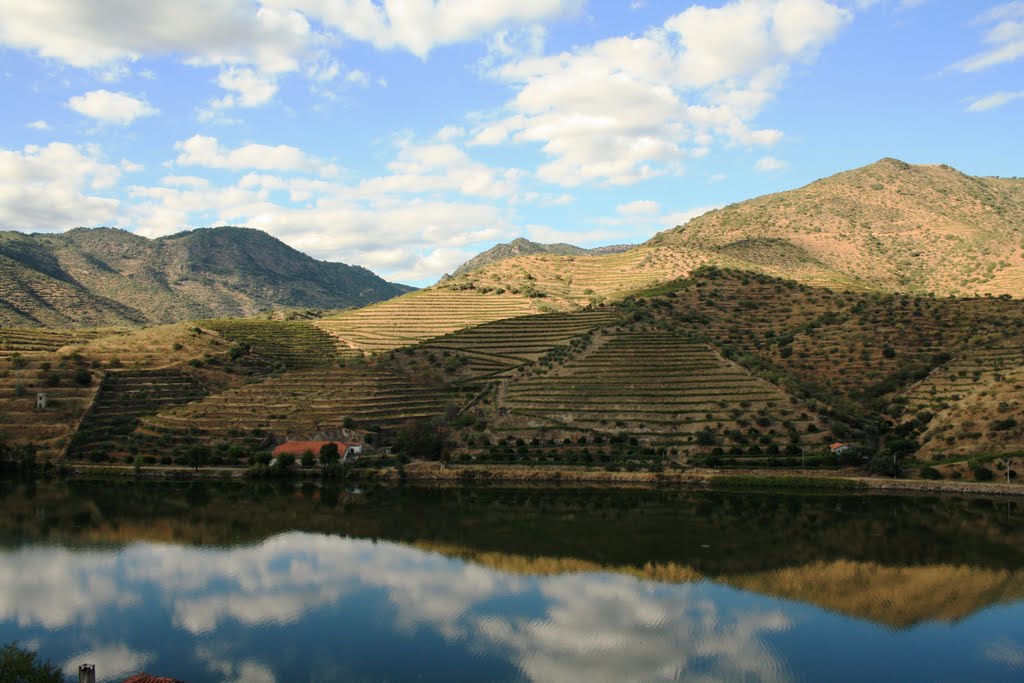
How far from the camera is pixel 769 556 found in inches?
1427

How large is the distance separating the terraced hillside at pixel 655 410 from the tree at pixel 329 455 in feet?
37.4

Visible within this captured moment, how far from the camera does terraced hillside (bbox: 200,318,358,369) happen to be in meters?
84.1

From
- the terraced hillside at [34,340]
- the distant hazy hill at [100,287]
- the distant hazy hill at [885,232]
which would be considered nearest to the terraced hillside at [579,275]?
the distant hazy hill at [885,232]

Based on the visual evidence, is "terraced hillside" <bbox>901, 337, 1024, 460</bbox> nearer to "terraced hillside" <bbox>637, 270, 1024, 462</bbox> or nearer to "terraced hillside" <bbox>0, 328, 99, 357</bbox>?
"terraced hillside" <bbox>637, 270, 1024, 462</bbox>

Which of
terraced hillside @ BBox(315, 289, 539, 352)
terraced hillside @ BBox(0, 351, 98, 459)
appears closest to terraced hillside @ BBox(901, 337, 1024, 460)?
terraced hillside @ BBox(315, 289, 539, 352)

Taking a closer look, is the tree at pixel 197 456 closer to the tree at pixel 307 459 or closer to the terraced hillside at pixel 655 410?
the tree at pixel 307 459

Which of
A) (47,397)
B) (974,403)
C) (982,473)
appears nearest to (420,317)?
(47,397)

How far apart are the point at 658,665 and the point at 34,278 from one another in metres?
136

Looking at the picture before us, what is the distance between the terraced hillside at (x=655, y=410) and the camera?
5659 cm

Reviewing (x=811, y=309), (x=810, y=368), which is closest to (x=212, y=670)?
(x=810, y=368)

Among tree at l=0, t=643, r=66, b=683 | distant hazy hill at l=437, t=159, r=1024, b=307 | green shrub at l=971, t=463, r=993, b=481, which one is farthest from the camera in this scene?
distant hazy hill at l=437, t=159, r=1024, b=307

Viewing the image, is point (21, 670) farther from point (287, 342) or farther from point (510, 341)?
point (287, 342)

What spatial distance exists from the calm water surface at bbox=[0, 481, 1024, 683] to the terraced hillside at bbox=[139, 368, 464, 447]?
14.0m

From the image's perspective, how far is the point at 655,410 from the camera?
61344 mm
